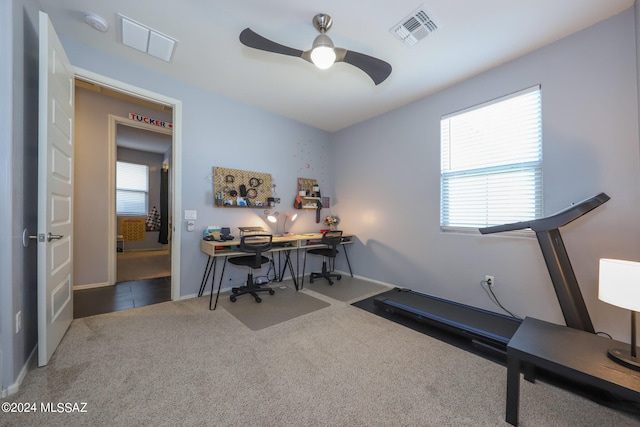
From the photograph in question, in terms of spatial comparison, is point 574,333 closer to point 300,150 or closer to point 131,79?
point 300,150

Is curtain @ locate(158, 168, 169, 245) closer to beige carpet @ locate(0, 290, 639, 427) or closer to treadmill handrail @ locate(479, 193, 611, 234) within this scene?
beige carpet @ locate(0, 290, 639, 427)

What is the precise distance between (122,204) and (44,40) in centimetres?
637

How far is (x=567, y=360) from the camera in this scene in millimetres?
1217

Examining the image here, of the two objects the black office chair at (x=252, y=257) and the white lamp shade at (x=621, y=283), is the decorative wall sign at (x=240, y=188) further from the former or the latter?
the white lamp shade at (x=621, y=283)

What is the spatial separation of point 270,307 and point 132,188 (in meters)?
6.45

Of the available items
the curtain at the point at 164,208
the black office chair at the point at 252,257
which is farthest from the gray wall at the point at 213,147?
the curtain at the point at 164,208

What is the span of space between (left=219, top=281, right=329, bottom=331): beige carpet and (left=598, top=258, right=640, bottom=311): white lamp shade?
90.7 inches

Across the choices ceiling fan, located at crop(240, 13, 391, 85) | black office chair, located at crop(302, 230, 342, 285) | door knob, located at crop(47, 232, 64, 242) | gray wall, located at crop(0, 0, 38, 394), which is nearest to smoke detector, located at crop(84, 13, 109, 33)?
gray wall, located at crop(0, 0, 38, 394)

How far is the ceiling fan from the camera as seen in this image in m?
1.85

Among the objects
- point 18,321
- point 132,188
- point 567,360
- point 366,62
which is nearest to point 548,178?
point 567,360

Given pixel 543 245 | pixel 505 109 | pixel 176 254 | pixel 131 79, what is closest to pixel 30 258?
pixel 176 254

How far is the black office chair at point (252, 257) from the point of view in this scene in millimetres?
2916

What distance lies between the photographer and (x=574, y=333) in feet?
4.90

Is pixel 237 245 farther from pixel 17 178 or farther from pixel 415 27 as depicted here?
pixel 415 27
